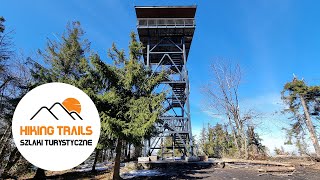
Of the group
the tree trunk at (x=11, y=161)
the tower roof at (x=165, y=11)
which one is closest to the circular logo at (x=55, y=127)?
the tree trunk at (x=11, y=161)

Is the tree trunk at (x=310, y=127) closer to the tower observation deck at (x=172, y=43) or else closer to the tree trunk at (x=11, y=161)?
the tower observation deck at (x=172, y=43)

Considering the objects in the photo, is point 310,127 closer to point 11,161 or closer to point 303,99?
point 303,99

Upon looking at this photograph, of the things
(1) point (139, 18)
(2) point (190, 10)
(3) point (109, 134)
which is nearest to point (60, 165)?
(3) point (109, 134)

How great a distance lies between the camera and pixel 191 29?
19.0m

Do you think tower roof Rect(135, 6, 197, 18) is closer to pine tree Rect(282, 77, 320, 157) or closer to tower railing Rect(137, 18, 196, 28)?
tower railing Rect(137, 18, 196, 28)

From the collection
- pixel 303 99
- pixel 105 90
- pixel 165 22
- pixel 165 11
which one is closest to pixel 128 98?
pixel 105 90

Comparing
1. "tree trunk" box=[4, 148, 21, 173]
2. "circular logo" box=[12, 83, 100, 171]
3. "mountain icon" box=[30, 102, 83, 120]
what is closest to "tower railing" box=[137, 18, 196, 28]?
"circular logo" box=[12, 83, 100, 171]

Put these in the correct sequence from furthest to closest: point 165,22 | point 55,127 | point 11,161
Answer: point 165,22
point 11,161
point 55,127

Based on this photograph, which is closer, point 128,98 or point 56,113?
point 56,113

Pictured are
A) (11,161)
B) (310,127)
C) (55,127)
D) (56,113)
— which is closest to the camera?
(55,127)

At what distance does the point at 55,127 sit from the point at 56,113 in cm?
54

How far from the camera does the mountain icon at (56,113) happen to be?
658cm

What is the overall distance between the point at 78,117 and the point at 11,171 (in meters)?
10.5

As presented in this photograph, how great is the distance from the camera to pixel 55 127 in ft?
21.0
